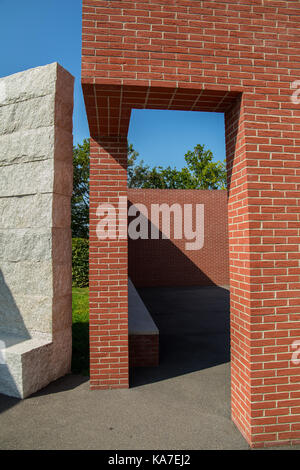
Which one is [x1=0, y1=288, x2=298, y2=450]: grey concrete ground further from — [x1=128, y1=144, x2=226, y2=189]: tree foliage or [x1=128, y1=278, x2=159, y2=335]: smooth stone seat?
[x1=128, y1=144, x2=226, y2=189]: tree foliage

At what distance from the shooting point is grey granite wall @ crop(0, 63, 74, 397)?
4.77m

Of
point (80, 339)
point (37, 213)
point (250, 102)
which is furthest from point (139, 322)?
point (250, 102)

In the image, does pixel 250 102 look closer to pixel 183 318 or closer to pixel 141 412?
pixel 141 412

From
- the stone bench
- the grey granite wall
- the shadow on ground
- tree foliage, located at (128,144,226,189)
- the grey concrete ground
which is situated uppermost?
tree foliage, located at (128,144,226,189)

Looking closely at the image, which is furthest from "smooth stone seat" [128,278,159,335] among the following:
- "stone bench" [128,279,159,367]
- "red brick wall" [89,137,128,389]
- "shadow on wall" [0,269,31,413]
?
"shadow on wall" [0,269,31,413]

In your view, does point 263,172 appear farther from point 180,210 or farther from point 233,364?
point 180,210

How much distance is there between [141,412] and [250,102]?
3.69 meters

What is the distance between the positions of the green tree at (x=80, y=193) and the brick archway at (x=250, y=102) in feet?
73.2

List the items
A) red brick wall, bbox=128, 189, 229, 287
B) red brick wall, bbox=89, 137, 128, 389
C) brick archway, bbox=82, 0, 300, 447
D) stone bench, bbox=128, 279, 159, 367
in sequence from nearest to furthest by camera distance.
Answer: brick archway, bbox=82, 0, 300, 447 → red brick wall, bbox=89, 137, 128, 389 → stone bench, bbox=128, 279, 159, 367 → red brick wall, bbox=128, 189, 229, 287

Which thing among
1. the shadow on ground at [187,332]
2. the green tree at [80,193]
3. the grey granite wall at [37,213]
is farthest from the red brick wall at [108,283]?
the green tree at [80,193]

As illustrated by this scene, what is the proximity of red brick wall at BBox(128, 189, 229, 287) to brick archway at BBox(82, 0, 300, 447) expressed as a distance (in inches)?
531

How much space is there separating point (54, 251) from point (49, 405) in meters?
2.09

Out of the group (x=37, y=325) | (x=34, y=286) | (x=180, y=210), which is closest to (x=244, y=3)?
(x=34, y=286)

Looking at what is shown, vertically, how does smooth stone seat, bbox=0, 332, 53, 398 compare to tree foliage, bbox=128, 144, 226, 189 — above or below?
below
